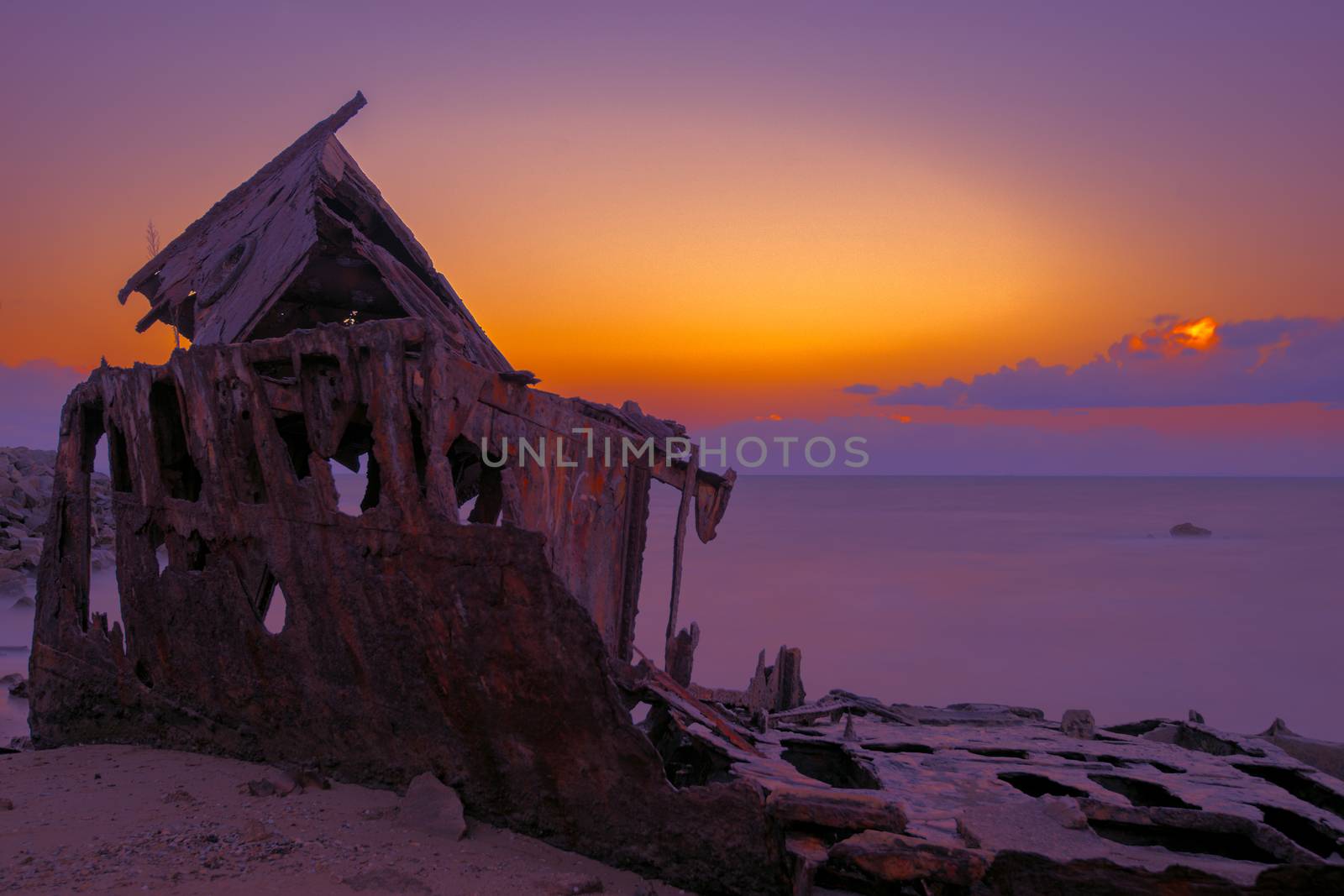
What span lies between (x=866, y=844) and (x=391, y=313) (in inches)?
222

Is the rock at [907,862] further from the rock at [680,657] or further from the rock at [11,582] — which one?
the rock at [11,582]

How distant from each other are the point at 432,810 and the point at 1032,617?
19568mm

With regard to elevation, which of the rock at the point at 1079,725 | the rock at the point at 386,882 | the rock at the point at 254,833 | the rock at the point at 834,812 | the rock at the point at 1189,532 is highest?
the rock at the point at 1189,532

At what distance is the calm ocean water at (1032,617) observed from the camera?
14.1 m

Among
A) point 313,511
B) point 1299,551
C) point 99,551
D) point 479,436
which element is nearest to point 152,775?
point 313,511

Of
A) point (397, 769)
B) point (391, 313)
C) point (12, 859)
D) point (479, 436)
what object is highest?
point (391, 313)

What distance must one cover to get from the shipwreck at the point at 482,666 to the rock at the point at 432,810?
4.4 inches

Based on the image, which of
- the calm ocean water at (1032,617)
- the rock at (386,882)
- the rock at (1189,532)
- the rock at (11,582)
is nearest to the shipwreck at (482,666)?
the rock at (386,882)

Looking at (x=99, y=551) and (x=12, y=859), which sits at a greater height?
(x=99, y=551)

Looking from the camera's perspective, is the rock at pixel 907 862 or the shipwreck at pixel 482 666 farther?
the shipwreck at pixel 482 666

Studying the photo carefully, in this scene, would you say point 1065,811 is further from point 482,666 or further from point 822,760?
point 482,666

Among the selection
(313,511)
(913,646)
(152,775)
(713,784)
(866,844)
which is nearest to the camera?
(866,844)

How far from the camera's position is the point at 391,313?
753 cm

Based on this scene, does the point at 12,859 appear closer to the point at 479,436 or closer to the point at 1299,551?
the point at 479,436
